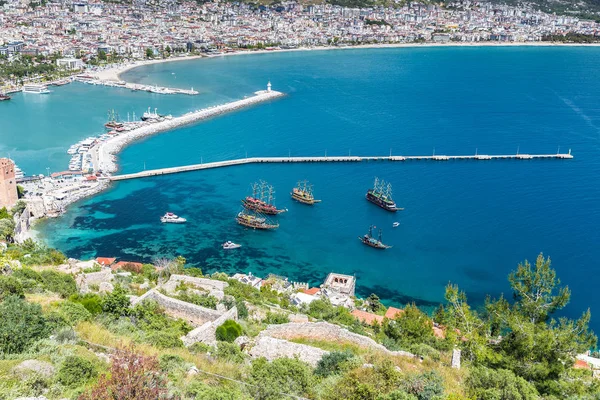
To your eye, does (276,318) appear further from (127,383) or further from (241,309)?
(127,383)

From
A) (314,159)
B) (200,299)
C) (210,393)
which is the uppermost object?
(210,393)

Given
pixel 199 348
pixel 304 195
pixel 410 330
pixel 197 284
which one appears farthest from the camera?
pixel 304 195

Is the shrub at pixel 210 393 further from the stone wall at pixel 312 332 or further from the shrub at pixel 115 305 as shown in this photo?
the shrub at pixel 115 305

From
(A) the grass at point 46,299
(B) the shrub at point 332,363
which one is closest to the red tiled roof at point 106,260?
(A) the grass at point 46,299

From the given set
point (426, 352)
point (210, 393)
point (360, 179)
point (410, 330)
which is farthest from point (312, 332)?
point (360, 179)

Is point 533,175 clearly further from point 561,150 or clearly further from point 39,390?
point 39,390

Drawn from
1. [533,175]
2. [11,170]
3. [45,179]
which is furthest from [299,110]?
[11,170]

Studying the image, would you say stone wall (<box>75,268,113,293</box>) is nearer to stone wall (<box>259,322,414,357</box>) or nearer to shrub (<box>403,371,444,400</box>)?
stone wall (<box>259,322,414,357</box>)

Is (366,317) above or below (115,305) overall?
below
